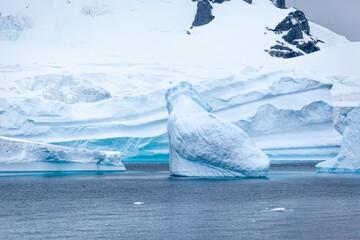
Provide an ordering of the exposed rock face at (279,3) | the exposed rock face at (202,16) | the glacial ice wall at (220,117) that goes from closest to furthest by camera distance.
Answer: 1. the glacial ice wall at (220,117)
2. the exposed rock face at (202,16)
3. the exposed rock face at (279,3)

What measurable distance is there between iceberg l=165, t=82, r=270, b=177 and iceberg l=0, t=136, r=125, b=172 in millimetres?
5012

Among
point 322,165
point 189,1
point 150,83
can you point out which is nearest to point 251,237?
point 322,165

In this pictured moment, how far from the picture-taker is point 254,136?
119 feet

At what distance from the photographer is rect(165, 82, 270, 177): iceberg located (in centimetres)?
2370

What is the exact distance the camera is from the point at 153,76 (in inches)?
2347

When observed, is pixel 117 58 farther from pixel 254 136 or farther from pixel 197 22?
pixel 254 136

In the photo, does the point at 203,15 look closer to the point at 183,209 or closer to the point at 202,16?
the point at 202,16

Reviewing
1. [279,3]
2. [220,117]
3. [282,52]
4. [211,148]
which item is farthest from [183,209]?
[279,3]

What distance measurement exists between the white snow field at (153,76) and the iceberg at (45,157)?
195 inches

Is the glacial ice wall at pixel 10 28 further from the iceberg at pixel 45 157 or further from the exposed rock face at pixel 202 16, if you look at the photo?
the iceberg at pixel 45 157

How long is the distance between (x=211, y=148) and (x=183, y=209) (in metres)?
7.49

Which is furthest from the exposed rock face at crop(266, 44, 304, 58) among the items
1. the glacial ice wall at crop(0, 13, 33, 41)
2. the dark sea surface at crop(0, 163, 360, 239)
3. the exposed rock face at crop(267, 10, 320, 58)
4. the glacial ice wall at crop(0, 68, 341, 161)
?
the dark sea surface at crop(0, 163, 360, 239)

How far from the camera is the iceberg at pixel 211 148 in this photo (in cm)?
2370

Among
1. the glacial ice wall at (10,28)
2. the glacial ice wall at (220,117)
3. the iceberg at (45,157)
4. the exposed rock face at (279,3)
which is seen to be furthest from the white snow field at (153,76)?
the iceberg at (45,157)
